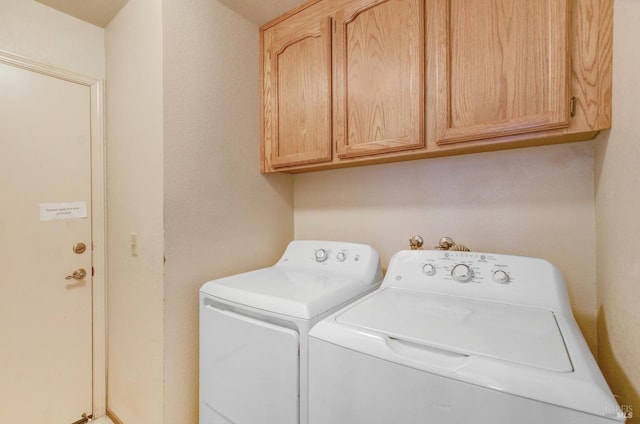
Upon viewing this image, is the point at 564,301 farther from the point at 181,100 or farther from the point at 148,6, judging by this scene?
the point at 148,6

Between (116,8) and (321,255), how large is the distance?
5.90ft

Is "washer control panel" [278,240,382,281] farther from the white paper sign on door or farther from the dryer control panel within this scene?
the white paper sign on door

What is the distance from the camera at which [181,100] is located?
4.54 ft

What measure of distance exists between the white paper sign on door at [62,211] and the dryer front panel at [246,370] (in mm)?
1035

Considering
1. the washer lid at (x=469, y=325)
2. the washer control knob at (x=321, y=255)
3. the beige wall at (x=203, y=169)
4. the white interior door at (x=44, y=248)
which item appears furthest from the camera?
the washer control knob at (x=321, y=255)

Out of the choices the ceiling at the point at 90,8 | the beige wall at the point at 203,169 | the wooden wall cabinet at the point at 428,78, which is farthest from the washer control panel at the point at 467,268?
the ceiling at the point at 90,8

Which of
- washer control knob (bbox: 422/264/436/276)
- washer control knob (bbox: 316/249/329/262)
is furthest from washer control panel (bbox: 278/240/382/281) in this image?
washer control knob (bbox: 422/264/436/276)

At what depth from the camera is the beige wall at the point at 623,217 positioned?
2.34ft

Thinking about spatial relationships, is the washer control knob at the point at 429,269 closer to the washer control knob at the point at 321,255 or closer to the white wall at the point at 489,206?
the white wall at the point at 489,206

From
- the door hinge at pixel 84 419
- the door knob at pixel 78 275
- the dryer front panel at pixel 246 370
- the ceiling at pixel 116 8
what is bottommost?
the door hinge at pixel 84 419

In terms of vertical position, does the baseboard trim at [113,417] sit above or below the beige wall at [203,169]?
below

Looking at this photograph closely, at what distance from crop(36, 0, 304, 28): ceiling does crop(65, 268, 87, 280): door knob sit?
1.48 metres

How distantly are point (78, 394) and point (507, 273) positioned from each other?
7.83ft

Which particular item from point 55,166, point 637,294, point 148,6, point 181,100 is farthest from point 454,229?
point 55,166
